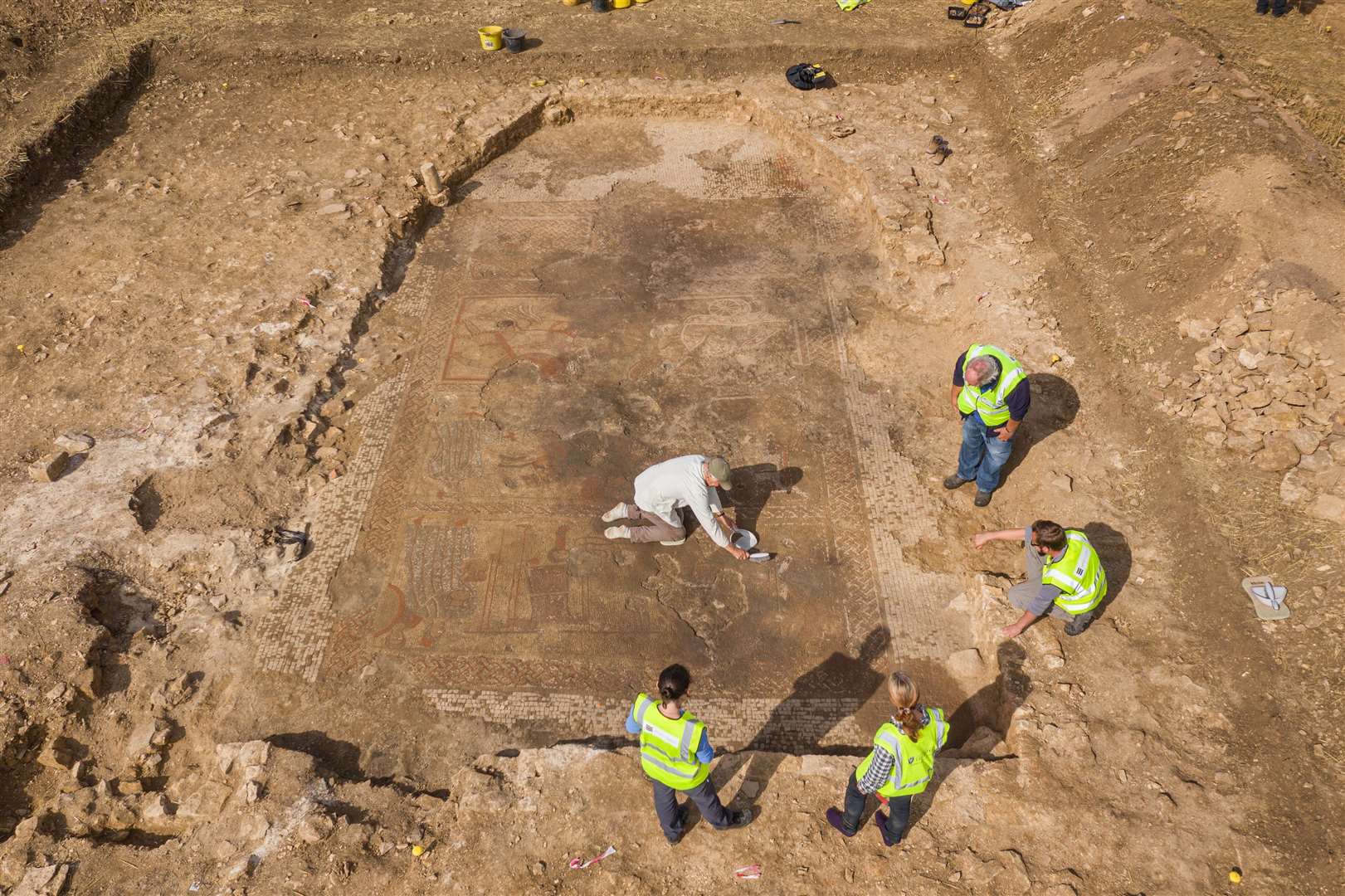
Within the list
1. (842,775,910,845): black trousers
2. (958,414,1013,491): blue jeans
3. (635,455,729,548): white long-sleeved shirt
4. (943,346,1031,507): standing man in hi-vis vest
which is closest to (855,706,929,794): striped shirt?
(842,775,910,845): black trousers

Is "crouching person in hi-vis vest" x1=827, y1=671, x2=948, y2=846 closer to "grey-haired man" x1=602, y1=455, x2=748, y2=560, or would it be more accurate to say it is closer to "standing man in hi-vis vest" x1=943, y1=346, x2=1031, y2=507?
"grey-haired man" x1=602, y1=455, x2=748, y2=560

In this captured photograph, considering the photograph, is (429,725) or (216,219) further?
(216,219)

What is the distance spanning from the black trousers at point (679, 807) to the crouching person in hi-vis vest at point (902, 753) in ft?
2.53

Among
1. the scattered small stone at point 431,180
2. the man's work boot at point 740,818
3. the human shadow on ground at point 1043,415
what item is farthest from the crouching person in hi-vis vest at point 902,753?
the scattered small stone at point 431,180

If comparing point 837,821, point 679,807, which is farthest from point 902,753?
point 679,807

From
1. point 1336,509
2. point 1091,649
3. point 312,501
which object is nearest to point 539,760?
point 312,501

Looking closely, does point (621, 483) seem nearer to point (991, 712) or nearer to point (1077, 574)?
point (991, 712)

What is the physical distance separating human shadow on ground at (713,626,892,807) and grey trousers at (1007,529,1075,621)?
3.24ft

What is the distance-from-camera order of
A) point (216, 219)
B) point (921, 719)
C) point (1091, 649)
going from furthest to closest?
1. point (216, 219)
2. point (1091, 649)
3. point (921, 719)

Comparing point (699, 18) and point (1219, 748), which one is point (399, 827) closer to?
point (1219, 748)

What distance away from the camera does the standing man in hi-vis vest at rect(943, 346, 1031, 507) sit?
532cm

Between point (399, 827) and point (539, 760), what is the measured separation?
3.08 feet

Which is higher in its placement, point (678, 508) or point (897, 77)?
point (897, 77)

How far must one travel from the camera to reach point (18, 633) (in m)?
5.14
